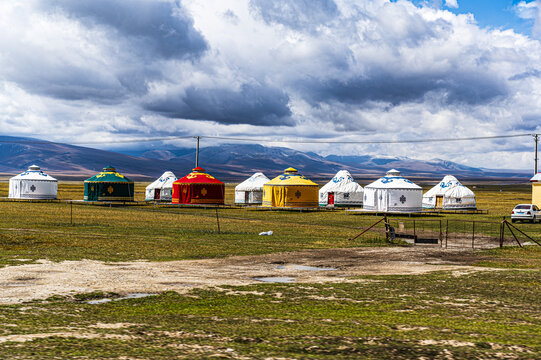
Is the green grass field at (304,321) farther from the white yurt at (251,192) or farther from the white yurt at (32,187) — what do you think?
the white yurt at (32,187)

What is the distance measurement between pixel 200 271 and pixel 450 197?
49.8 meters

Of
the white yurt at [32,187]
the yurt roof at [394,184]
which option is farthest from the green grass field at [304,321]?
the white yurt at [32,187]

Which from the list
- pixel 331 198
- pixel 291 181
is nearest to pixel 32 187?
pixel 291 181

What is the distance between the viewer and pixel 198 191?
63750mm

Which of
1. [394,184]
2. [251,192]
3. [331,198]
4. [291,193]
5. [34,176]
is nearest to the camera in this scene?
[394,184]

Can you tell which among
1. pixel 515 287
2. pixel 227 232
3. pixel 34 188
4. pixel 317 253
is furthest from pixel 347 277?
pixel 34 188

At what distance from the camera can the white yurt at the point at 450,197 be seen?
60.9 m

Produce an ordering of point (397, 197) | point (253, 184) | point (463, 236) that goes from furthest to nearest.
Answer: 1. point (253, 184)
2. point (397, 197)
3. point (463, 236)

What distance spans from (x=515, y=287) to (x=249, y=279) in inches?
271

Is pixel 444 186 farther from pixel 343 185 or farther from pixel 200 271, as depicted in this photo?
pixel 200 271

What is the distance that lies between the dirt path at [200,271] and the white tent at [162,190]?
171 feet

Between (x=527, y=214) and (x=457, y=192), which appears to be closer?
(x=527, y=214)

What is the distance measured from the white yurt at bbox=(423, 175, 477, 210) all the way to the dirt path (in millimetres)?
39544

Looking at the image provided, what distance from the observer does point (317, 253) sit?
22484mm
